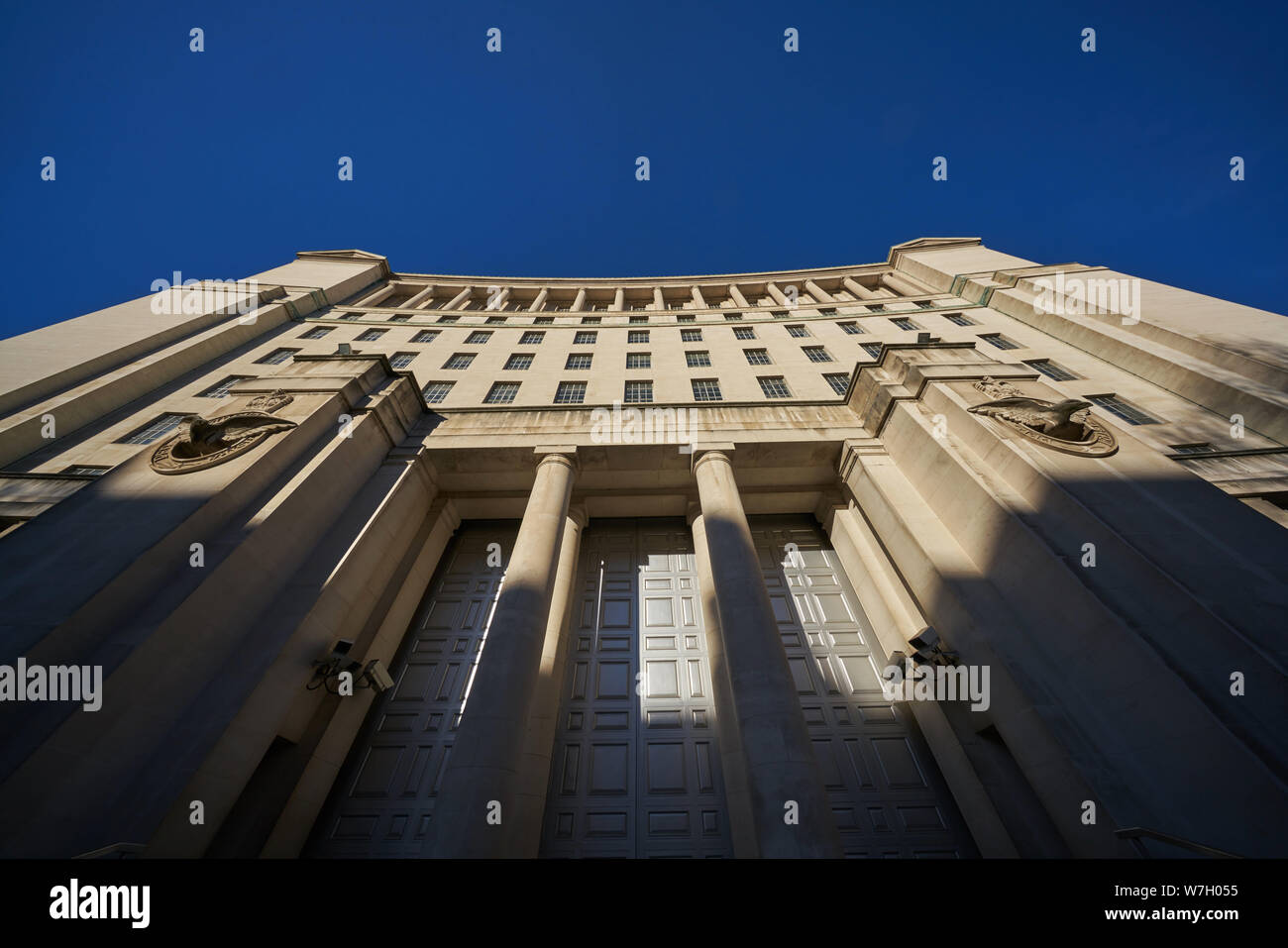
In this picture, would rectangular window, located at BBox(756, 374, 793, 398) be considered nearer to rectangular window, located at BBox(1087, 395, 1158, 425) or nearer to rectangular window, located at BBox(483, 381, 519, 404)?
rectangular window, located at BBox(483, 381, 519, 404)

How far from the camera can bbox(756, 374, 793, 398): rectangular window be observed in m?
19.1

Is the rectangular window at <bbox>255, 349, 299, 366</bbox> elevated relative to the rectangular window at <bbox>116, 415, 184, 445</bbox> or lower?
elevated

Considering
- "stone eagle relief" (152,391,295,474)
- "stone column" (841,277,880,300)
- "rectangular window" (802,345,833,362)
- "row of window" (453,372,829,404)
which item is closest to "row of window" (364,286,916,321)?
"stone column" (841,277,880,300)

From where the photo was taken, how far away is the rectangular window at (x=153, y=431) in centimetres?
1512

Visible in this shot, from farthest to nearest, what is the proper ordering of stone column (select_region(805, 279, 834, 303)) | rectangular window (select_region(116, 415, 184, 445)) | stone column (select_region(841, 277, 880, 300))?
stone column (select_region(805, 279, 834, 303))
stone column (select_region(841, 277, 880, 300))
rectangular window (select_region(116, 415, 184, 445))

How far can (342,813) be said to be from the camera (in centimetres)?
1004

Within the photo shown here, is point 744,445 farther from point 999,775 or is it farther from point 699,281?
point 699,281

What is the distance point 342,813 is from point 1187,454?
23780 millimetres

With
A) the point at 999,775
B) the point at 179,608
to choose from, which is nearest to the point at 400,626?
the point at 179,608

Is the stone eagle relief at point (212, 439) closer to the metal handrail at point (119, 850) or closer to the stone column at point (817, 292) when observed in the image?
the metal handrail at point (119, 850)

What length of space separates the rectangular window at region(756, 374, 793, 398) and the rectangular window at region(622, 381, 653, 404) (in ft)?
15.5

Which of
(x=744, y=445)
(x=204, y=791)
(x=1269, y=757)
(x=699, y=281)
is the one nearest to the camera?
(x=1269, y=757)

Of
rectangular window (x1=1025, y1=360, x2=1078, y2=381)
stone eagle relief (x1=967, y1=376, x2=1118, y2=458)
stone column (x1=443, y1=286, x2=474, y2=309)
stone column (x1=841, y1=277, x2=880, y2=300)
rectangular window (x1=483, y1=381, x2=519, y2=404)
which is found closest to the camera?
stone eagle relief (x1=967, y1=376, x2=1118, y2=458)

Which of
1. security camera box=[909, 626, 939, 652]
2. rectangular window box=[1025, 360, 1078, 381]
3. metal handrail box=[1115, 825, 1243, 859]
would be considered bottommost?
metal handrail box=[1115, 825, 1243, 859]
